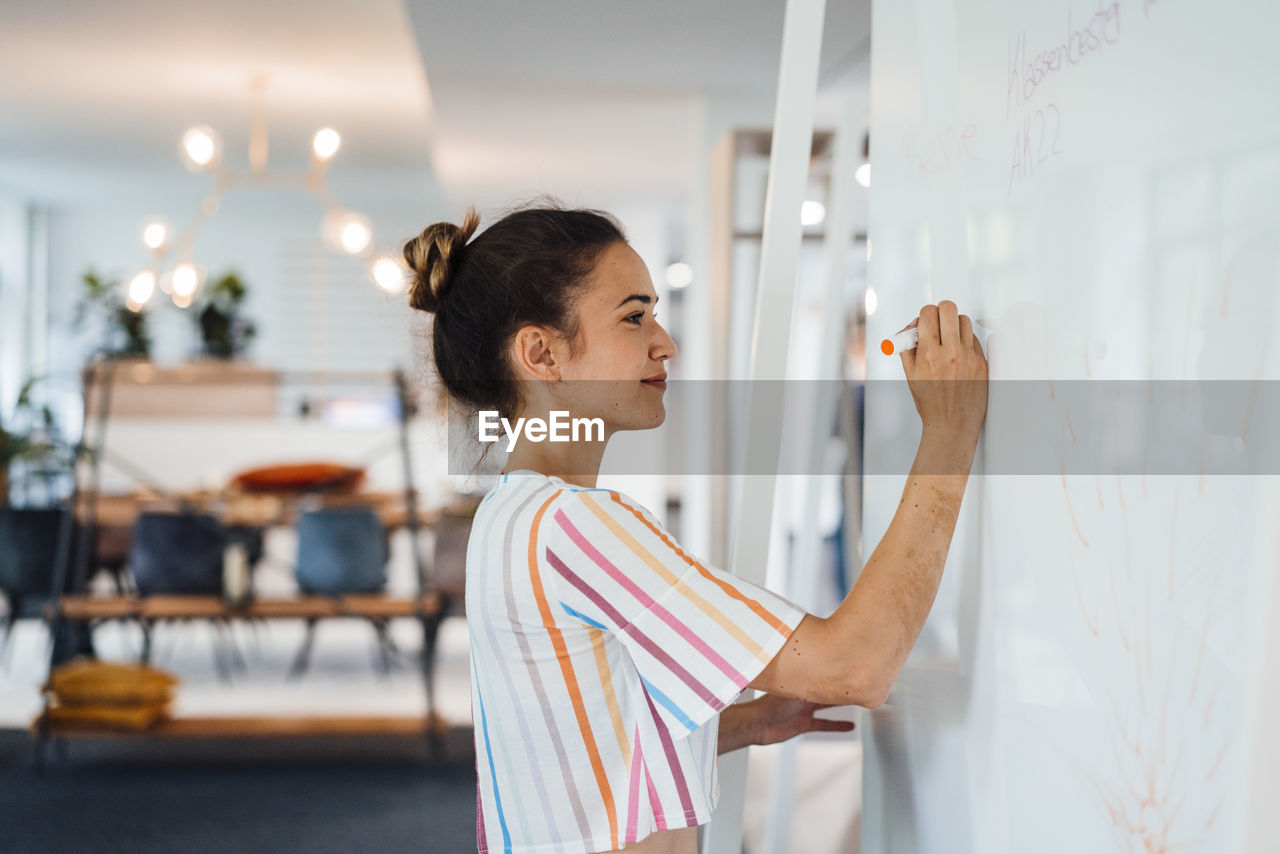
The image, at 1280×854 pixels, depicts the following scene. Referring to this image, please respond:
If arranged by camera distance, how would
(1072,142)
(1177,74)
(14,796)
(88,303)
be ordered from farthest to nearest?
(88,303) < (14,796) < (1072,142) < (1177,74)

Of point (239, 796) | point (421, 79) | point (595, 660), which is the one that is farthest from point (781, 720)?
point (421, 79)

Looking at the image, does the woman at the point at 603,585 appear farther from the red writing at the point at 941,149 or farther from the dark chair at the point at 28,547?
the dark chair at the point at 28,547

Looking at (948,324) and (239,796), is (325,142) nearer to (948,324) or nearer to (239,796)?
(239,796)

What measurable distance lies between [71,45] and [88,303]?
3.24 m

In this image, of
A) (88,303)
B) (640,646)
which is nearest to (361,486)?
(88,303)

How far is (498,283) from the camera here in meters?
1.01

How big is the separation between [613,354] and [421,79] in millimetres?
3415

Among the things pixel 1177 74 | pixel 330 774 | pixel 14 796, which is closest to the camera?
pixel 1177 74

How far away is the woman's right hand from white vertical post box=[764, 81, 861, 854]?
796 mm

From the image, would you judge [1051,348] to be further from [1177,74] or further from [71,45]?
[71,45]

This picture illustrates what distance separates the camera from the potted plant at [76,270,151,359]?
573 centimetres

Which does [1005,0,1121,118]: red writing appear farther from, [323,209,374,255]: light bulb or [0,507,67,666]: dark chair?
[0,507,67,666]: dark chair

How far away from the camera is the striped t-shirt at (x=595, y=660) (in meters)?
0.79

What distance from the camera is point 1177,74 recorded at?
1.88ft
